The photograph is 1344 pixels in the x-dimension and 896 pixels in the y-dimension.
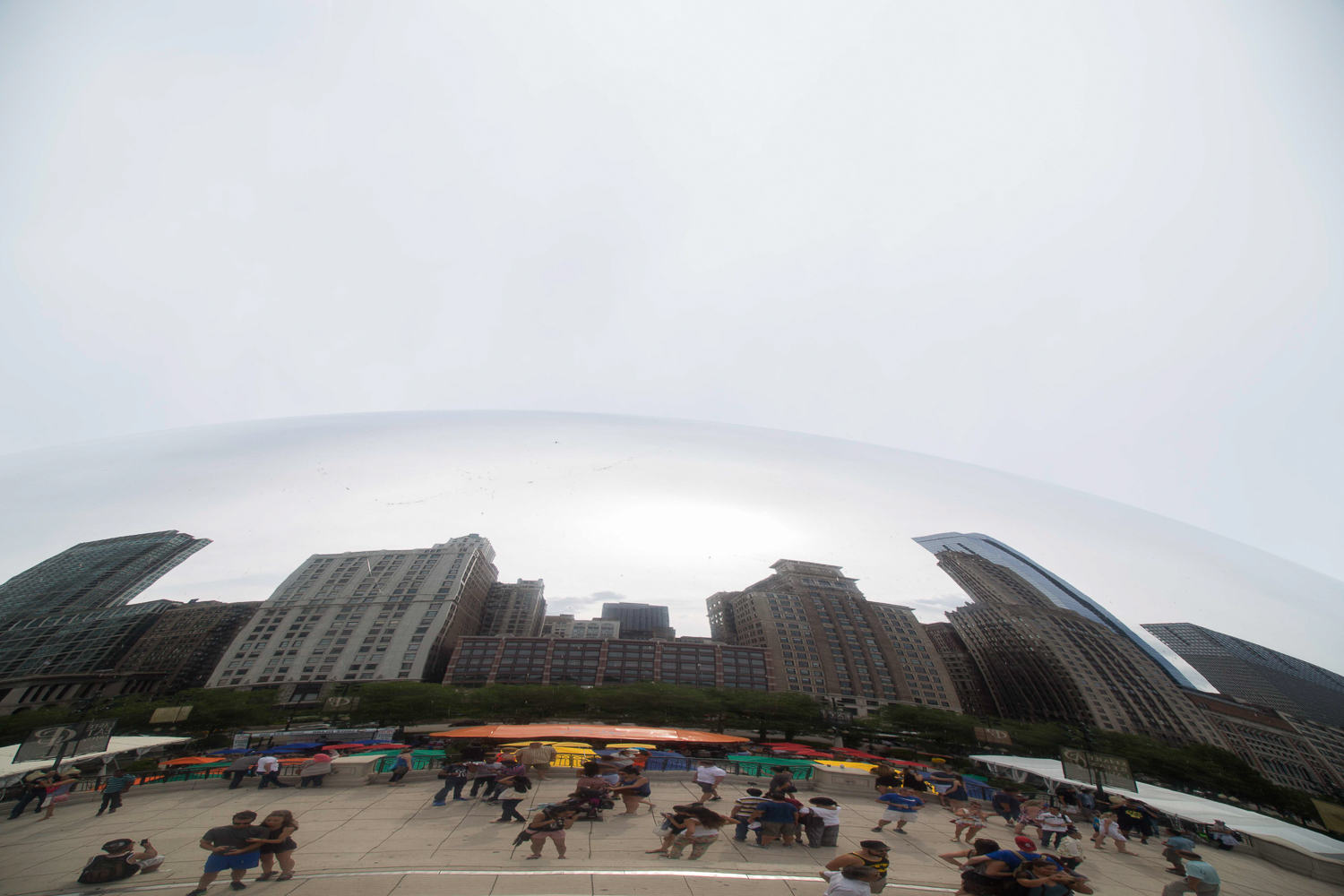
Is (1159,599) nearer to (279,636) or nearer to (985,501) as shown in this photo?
(985,501)

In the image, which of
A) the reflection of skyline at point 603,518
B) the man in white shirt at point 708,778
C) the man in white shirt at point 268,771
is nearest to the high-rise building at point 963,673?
the reflection of skyline at point 603,518

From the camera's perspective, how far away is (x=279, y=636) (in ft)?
12.5

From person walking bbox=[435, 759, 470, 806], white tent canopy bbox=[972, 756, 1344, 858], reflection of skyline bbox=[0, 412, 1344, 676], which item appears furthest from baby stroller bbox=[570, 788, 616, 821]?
white tent canopy bbox=[972, 756, 1344, 858]

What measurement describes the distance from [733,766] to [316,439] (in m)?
5.50

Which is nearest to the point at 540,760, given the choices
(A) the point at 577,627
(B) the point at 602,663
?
(B) the point at 602,663

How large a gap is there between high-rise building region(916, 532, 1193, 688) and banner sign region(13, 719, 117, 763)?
6443 mm

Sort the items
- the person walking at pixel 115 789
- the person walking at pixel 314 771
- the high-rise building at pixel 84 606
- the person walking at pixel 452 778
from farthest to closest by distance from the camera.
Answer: the person walking at pixel 452 778 → the high-rise building at pixel 84 606 → the person walking at pixel 314 771 → the person walking at pixel 115 789

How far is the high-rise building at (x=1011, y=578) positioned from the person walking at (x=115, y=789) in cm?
616

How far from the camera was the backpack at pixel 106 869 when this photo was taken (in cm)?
267

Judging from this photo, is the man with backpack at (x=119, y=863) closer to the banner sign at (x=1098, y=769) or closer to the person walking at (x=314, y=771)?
the person walking at (x=314, y=771)

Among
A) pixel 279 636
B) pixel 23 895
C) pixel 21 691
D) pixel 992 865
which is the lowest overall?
pixel 23 895

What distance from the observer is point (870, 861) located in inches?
126

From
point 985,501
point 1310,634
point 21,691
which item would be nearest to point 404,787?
point 21,691

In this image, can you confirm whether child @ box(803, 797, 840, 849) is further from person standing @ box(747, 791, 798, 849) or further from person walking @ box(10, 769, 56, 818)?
person walking @ box(10, 769, 56, 818)
